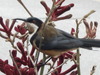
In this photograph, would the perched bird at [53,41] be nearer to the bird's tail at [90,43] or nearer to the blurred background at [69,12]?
the bird's tail at [90,43]

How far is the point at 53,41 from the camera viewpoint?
88 centimetres

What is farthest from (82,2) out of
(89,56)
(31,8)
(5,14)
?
(89,56)

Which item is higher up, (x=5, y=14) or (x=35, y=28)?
(x=35, y=28)

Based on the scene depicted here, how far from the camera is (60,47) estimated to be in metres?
0.88

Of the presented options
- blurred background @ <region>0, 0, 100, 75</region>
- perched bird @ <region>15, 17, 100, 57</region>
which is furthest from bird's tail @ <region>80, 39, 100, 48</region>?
blurred background @ <region>0, 0, 100, 75</region>

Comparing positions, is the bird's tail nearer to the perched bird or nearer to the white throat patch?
the perched bird

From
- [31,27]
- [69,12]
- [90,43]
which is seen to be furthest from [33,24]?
[69,12]

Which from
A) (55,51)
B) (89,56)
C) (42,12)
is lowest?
(89,56)

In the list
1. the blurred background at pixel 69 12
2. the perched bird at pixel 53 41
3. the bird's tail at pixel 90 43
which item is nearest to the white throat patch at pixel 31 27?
the perched bird at pixel 53 41

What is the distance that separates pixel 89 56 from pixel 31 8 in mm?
1491

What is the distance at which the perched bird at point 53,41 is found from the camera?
2.71 feet

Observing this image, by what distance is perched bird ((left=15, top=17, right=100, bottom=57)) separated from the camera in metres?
0.82

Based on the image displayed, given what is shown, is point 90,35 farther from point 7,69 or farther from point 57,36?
point 7,69

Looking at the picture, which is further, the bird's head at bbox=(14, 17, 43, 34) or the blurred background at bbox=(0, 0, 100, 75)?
the blurred background at bbox=(0, 0, 100, 75)
